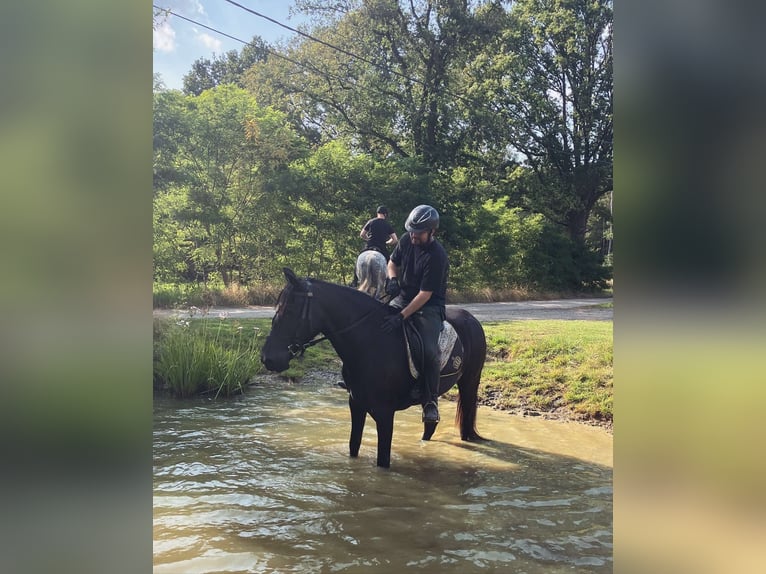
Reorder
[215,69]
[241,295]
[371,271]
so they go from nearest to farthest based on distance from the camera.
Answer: [371,271]
[241,295]
[215,69]

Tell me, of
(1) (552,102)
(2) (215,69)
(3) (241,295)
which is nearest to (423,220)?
(3) (241,295)

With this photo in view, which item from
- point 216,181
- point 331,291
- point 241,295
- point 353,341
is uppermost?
point 216,181

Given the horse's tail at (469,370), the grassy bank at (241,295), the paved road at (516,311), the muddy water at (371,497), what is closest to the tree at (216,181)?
the grassy bank at (241,295)

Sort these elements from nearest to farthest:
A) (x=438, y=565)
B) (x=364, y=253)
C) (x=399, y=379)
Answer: (x=438, y=565)
(x=399, y=379)
(x=364, y=253)

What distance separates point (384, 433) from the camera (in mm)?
5234

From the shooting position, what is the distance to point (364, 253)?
911 cm

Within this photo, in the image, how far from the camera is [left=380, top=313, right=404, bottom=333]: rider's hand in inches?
201

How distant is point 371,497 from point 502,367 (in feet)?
18.0

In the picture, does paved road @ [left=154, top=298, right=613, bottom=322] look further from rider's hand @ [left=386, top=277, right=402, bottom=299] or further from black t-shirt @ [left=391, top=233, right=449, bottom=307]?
black t-shirt @ [left=391, top=233, right=449, bottom=307]

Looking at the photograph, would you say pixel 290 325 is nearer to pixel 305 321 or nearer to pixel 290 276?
pixel 305 321
